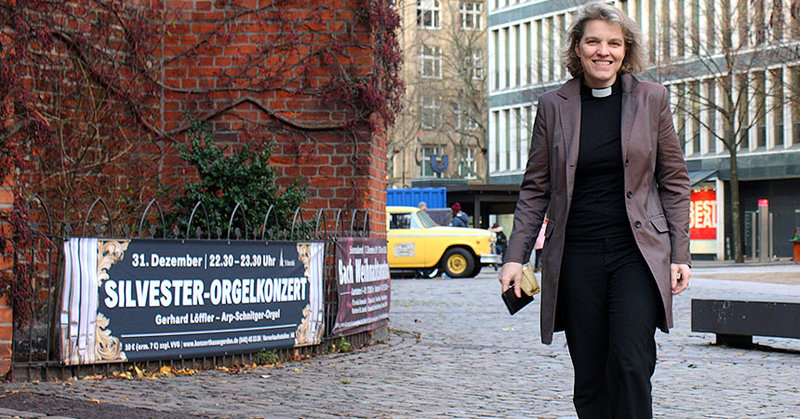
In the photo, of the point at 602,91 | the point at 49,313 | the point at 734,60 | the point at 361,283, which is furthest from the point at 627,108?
the point at 734,60

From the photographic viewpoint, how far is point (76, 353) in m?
8.34

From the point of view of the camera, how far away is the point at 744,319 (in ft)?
37.8

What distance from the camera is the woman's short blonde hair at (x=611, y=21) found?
4.79 m

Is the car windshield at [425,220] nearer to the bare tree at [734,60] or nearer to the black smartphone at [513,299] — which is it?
the bare tree at [734,60]

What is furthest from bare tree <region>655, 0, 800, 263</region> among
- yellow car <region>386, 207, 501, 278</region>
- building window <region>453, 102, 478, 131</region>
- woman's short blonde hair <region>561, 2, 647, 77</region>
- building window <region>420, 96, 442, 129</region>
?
woman's short blonde hair <region>561, 2, 647, 77</region>

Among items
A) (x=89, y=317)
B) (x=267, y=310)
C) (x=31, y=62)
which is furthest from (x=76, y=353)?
(x=31, y=62)

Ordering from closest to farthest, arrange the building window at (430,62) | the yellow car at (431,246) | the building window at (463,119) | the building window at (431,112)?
the yellow car at (431,246)
the building window at (463,119)
the building window at (431,112)
the building window at (430,62)

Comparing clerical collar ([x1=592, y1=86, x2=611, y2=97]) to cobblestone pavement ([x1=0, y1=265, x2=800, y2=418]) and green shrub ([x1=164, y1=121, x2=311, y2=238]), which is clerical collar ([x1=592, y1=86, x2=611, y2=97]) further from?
green shrub ([x1=164, y1=121, x2=311, y2=238])

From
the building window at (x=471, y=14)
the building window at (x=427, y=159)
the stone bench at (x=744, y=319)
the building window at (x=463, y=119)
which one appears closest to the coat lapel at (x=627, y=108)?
the stone bench at (x=744, y=319)

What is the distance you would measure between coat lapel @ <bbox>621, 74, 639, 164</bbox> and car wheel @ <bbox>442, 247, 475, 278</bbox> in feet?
77.3

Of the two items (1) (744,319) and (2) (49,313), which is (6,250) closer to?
(2) (49,313)

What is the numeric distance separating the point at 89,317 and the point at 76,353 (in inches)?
10.4

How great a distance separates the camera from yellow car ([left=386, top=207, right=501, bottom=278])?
28.0 meters

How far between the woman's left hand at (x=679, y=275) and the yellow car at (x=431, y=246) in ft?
75.7
